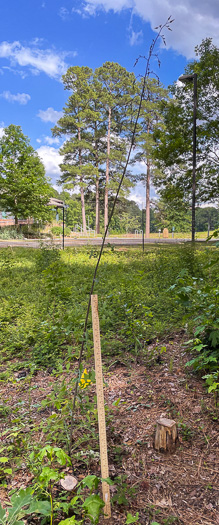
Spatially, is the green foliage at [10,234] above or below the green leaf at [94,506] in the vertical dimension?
above

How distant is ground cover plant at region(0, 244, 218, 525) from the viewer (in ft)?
5.26

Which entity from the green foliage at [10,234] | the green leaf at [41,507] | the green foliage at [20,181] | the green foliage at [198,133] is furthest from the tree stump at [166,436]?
the green foliage at [20,181]

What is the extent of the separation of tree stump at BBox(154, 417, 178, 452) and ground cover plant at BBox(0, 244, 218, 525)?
62mm

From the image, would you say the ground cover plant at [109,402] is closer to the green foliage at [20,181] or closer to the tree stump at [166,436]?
the tree stump at [166,436]

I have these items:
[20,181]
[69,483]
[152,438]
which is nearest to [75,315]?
[152,438]

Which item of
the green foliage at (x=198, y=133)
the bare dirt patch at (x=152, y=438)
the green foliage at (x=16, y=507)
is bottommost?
the bare dirt patch at (x=152, y=438)

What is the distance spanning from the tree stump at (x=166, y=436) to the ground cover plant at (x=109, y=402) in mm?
62

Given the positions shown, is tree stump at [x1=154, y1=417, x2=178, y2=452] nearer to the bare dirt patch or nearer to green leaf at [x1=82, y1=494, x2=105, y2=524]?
the bare dirt patch

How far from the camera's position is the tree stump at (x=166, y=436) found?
2.02 m

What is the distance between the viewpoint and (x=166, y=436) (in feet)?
6.63

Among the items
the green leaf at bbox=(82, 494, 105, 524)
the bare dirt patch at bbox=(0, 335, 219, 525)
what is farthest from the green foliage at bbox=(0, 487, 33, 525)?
the bare dirt patch at bbox=(0, 335, 219, 525)

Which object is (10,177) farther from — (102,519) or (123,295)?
(102,519)

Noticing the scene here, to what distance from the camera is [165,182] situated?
1580 centimetres

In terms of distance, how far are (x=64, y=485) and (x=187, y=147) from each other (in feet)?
46.8
